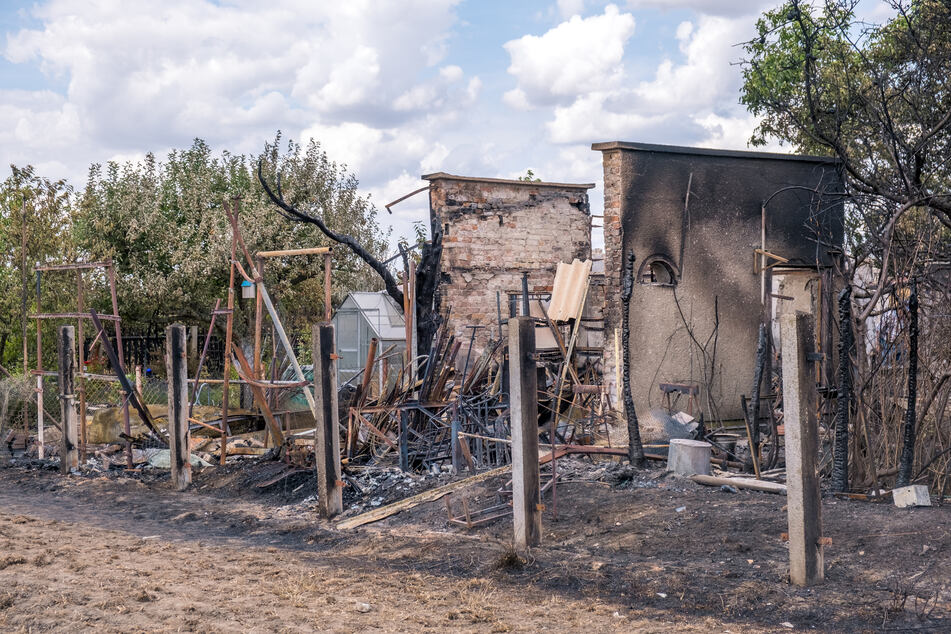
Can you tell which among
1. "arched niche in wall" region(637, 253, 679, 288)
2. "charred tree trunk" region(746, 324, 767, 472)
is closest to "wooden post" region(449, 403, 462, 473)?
"charred tree trunk" region(746, 324, 767, 472)

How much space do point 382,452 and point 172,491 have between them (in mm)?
2710

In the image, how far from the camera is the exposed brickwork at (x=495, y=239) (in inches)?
631

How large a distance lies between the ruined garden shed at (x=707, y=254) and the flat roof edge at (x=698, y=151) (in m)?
0.02

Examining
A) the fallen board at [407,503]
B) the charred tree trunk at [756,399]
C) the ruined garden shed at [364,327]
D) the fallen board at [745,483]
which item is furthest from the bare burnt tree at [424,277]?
the fallen board at [745,483]

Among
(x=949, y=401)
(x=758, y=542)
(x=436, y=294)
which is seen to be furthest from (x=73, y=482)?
(x=949, y=401)

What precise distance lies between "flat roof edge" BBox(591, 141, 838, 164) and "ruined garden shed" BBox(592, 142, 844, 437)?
0.06 feet

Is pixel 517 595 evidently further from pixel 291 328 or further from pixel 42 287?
pixel 291 328

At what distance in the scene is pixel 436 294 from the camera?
15.9 meters

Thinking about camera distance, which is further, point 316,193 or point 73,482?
point 316,193

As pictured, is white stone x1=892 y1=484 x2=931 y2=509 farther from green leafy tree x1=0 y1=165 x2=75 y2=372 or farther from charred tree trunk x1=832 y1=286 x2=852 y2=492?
green leafy tree x1=0 y1=165 x2=75 y2=372

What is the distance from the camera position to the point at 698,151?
12.5 metres

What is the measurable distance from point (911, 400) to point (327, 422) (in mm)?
5383

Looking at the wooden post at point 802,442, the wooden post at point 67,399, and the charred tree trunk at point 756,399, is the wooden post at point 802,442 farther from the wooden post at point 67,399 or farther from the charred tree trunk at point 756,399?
the wooden post at point 67,399

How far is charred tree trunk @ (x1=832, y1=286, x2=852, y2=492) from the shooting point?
782 cm
